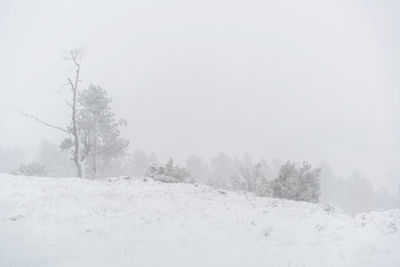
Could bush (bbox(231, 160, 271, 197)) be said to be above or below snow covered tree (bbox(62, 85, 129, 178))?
below

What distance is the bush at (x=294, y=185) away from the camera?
2402 centimetres

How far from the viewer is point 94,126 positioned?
30.8 meters

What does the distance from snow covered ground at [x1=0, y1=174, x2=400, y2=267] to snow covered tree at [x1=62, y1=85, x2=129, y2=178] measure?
1152 centimetres

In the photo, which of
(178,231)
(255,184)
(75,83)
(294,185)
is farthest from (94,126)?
(178,231)

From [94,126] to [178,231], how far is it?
20877mm

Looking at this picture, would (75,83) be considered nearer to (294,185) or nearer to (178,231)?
(178,231)

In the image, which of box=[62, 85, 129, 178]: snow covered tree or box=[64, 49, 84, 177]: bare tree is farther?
box=[62, 85, 129, 178]: snow covered tree

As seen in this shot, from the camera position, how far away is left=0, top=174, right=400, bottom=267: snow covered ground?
1049 centimetres

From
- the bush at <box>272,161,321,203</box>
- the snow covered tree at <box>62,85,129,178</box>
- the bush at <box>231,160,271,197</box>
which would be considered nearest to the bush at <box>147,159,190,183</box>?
the bush at <box>231,160,271,197</box>

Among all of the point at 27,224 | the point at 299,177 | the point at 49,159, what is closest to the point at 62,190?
the point at 27,224

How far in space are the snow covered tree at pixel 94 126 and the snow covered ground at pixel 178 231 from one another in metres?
11.5

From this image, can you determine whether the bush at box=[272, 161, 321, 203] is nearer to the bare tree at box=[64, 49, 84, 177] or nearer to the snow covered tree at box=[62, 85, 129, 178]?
the bare tree at box=[64, 49, 84, 177]

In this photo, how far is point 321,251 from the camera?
11.3 m

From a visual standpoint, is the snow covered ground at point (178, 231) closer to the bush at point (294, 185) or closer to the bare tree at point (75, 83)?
the bush at point (294, 185)
